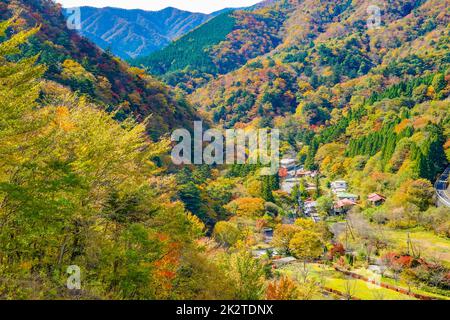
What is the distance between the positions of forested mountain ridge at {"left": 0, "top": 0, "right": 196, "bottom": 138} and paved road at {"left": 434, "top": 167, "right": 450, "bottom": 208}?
35.9 meters

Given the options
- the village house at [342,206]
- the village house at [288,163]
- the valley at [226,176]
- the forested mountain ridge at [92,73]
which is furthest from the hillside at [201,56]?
the village house at [342,206]

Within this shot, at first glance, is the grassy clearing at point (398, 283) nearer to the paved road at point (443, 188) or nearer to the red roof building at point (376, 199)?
the paved road at point (443, 188)

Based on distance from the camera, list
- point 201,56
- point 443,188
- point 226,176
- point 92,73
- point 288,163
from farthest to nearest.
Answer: point 201,56, point 288,163, point 226,176, point 92,73, point 443,188

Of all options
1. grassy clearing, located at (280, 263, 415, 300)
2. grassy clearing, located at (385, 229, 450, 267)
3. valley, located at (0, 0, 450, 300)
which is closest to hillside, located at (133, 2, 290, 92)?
valley, located at (0, 0, 450, 300)

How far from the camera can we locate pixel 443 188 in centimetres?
5159

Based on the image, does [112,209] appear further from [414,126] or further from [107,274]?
[414,126]

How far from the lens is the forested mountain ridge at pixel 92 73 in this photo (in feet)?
179

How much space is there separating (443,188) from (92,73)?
46.7 metres

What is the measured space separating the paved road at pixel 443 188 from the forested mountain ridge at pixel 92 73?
3589 centimetres

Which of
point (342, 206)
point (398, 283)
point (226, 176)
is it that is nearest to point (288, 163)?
point (226, 176)

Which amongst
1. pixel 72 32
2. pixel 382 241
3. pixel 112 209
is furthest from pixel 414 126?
pixel 112 209

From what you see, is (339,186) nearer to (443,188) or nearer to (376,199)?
(376,199)

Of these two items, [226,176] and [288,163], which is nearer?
[226,176]

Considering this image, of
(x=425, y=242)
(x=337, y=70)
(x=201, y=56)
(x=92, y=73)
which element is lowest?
(x=425, y=242)
